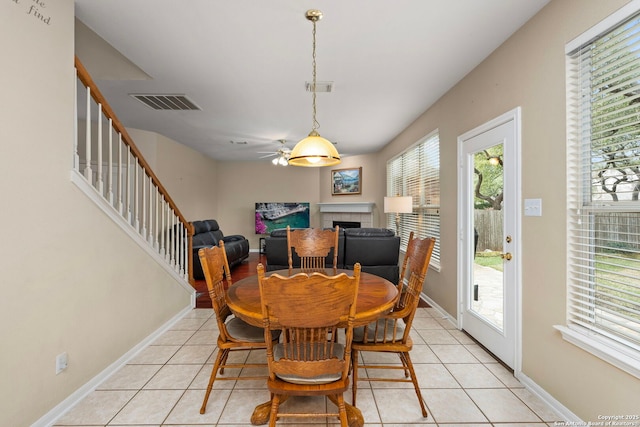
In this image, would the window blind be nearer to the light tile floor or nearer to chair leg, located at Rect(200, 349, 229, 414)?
the light tile floor

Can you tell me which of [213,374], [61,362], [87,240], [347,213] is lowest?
[213,374]

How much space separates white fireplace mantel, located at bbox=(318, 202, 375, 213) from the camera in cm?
708

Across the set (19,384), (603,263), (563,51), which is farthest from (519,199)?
(19,384)

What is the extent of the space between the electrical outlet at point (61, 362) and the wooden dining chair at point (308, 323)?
4.53ft

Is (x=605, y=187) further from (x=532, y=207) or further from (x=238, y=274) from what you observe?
(x=238, y=274)

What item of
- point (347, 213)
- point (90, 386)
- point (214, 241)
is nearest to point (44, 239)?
point (90, 386)

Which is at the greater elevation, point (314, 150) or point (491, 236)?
point (314, 150)

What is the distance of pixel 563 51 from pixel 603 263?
1.28 m

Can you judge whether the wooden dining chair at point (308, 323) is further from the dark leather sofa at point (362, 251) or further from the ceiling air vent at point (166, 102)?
the ceiling air vent at point (166, 102)

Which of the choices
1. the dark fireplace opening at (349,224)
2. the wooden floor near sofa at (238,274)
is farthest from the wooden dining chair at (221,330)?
the dark fireplace opening at (349,224)

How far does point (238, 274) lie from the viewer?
18.3 feet

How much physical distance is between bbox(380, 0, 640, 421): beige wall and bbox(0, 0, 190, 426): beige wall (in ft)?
10.0

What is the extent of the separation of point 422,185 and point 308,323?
3.59 m

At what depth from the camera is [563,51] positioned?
5.95ft
